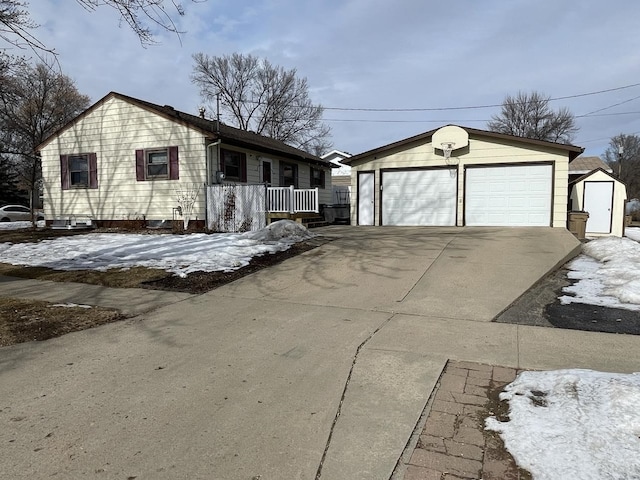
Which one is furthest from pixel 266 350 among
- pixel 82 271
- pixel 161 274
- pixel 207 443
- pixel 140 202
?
A: pixel 140 202

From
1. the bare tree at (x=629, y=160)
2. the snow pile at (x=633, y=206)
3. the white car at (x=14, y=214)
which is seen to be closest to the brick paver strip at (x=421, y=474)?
the white car at (x=14, y=214)

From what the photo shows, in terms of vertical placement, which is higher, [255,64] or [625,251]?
[255,64]

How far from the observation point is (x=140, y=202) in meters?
16.8

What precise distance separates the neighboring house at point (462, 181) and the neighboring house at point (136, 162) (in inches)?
120

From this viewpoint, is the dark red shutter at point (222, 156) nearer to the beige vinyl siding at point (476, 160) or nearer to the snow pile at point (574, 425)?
the beige vinyl siding at point (476, 160)

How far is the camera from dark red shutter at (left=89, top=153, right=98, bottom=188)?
57.6 feet

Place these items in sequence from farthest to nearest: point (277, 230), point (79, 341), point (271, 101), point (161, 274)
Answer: point (271, 101) < point (277, 230) < point (161, 274) < point (79, 341)

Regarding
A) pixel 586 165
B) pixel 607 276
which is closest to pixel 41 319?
pixel 607 276

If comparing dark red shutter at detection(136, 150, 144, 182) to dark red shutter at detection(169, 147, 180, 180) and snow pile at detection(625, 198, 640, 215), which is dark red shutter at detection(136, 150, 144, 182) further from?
snow pile at detection(625, 198, 640, 215)

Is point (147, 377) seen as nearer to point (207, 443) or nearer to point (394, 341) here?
point (207, 443)

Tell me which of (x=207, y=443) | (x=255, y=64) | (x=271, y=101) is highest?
(x=255, y=64)

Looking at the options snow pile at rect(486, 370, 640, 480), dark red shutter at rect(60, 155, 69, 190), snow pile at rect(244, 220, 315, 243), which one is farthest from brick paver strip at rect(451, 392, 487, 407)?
dark red shutter at rect(60, 155, 69, 190)

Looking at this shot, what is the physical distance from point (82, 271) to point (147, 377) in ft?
19.7

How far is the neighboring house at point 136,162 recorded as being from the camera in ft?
A: 51.9
